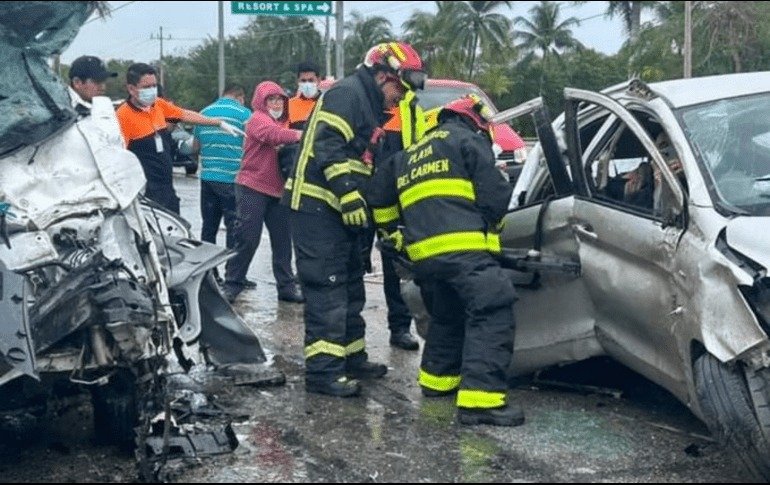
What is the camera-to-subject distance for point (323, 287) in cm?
628

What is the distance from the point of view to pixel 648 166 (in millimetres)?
5641

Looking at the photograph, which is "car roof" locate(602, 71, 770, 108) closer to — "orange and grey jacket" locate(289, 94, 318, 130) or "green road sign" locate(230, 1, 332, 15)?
"orange and grey jacket" locate(289, 94, 318, 130)

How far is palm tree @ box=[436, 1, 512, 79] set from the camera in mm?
50312

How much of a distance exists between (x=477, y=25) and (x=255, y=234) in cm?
4506

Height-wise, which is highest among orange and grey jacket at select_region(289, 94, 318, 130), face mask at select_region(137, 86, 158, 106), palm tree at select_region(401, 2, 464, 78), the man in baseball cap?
palm tree at select_region(401, 2, 464, 78)

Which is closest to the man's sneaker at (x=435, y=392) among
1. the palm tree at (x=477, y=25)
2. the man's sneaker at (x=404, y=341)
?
the man's sneaker at (x=404, y=341)

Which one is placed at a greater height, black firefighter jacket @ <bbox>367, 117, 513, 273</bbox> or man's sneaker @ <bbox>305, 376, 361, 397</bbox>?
black firefighter jacket @ <bbox>367, 117, 513, 273</bbox>

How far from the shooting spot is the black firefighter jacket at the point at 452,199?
5.70 meters

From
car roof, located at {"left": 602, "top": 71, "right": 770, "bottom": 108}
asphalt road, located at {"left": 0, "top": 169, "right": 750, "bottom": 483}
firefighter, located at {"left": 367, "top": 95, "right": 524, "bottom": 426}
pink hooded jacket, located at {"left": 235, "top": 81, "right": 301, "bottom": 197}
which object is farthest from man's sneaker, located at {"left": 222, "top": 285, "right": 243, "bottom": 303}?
car roof, located at {"left": 602, "top": 71, "right": 770, "bottom": 108}

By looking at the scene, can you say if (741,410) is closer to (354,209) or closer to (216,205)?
(354,209)

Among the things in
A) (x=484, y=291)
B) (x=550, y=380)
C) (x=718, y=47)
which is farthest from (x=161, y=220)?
(x=718, y=47)

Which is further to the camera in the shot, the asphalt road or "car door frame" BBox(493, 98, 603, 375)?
"car door frame" BBox(493, 98, 603, 375)

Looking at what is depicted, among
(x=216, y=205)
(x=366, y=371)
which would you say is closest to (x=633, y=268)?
(x=366, y=371)

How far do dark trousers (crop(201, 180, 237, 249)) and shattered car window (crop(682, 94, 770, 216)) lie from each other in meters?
4.74
